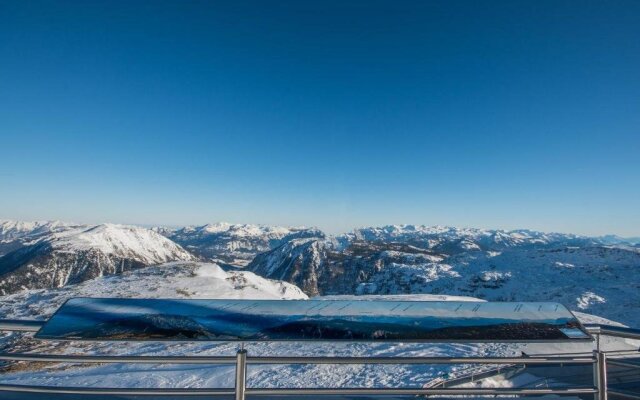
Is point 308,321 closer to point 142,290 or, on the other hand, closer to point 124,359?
point 124,359

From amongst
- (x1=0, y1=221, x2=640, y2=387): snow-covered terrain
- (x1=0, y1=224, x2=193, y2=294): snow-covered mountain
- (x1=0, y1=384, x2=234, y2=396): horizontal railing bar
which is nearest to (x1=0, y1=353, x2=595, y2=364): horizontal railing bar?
(x1=0, y1=384, x2=234, y2=396): horizontal railing bar

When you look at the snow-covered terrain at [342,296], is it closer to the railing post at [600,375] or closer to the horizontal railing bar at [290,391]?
the horizontal railing bar at [290,391]

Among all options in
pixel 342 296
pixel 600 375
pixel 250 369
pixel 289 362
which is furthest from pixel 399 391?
pixel 342 296

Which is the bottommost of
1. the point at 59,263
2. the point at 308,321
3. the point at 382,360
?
the point at 59,263

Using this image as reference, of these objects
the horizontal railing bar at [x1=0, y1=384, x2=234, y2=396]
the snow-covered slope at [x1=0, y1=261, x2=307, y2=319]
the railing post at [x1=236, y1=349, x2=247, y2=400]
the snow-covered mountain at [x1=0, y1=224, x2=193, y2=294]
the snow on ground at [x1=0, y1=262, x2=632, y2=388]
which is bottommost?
the snow-covered mountain at [x1=0, y1=224, x2=193, y2=294]

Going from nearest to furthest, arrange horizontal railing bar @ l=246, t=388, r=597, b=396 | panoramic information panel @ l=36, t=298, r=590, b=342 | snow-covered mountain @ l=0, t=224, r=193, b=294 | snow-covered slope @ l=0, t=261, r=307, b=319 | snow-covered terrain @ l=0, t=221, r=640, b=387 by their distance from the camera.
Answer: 1. horizontal railing bar @ l=246, t=388, r=597, b=396
2. panoramic information panel @ l=36, t=298, r=590, b=342
3. snow-covered terrain @ l=0, t=221, r=640, b=387
4. snow-covered slope @ l=0, t=261, r=307, b=319
5. snow-covered mountain @ l=0, t=224, r=193, b=294

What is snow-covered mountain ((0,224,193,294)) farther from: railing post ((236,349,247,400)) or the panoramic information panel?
railing post ((236,349,247,400))

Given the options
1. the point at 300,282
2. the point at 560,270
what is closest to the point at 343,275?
the point at 300,282
